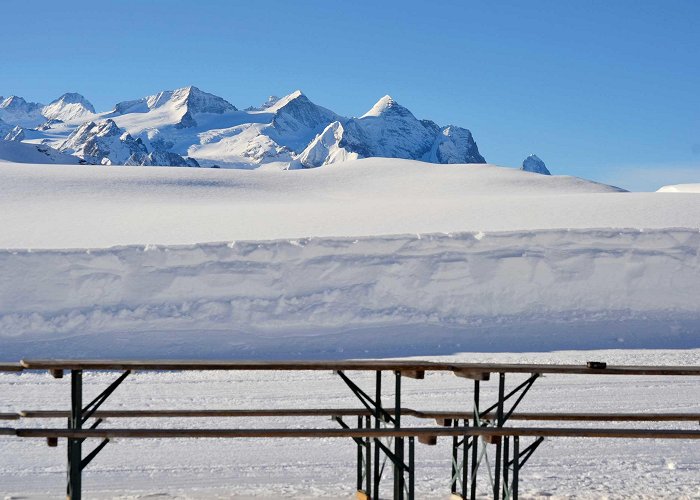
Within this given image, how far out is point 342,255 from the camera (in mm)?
15602

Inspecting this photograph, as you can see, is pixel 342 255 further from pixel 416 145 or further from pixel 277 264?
pixel 416 145

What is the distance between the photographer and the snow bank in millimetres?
14586

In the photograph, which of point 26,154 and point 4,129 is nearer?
point 26,154

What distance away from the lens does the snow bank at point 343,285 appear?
47.9ft

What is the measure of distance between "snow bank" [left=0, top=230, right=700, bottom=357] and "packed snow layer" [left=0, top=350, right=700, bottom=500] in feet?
10.4

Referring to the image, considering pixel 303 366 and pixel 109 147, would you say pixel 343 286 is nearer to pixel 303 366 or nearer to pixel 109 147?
pixel 303 366

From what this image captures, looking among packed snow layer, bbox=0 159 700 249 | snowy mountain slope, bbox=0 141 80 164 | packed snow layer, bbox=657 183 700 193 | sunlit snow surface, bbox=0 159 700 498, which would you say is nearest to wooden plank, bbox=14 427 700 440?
sunlit snow surface, bbox=0 159 700 498

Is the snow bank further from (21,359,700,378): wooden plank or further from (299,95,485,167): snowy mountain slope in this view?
(299,95,485,167): snowy mountain slope

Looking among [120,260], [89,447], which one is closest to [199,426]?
[89,447]

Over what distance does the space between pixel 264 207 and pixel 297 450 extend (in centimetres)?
1429

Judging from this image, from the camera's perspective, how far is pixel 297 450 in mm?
7965

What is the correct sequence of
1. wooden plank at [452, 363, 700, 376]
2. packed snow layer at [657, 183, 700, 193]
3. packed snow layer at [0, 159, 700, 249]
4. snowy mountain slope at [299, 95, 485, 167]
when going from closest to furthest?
wooden plank at [452, 363, 700, 376] < packed snow layer at [0, 159, 700, 249] < packed snow layer at [657, 183, 700, 193] < snowy mountain slope at [299, 95, 485, 167]

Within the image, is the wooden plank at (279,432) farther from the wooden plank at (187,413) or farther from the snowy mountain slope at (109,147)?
the snowy mountain slope at (109,147)

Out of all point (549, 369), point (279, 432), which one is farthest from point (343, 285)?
point (279, 432)
